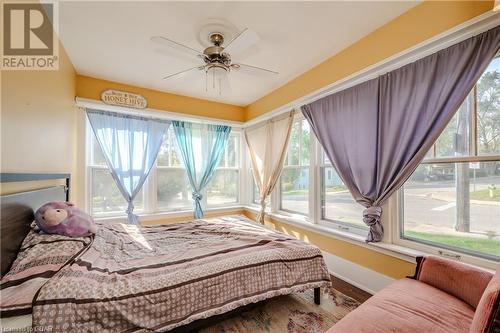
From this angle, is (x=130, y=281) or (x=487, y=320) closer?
(x=487, y=320)

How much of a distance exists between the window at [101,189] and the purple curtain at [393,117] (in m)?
3.20

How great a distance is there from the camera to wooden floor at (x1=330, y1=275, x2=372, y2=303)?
85.4 inches

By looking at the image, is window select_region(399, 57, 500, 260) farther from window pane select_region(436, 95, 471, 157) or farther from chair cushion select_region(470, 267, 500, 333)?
chair cushion select_region(470, 267, 500, 333)

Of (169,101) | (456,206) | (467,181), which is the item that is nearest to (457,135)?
(467,181)

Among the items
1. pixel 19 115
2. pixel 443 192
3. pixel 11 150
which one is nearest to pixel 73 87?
pixel 19 115

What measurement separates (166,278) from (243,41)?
1.89m

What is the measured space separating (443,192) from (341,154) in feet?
3.10

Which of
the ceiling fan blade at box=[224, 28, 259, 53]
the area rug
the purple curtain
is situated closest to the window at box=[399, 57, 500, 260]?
the purple curtain

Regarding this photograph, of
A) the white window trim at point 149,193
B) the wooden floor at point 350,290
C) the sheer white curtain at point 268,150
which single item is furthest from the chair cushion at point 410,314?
the white window trim at point 149,193

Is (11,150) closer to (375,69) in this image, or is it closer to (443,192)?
(375,69)

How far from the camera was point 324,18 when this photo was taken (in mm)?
1978

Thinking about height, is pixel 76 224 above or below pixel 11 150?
below

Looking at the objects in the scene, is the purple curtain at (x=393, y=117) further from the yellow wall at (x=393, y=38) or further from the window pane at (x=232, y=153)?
the window pane at (x=232, y=153)

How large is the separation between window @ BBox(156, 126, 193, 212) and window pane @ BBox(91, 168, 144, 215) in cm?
58
